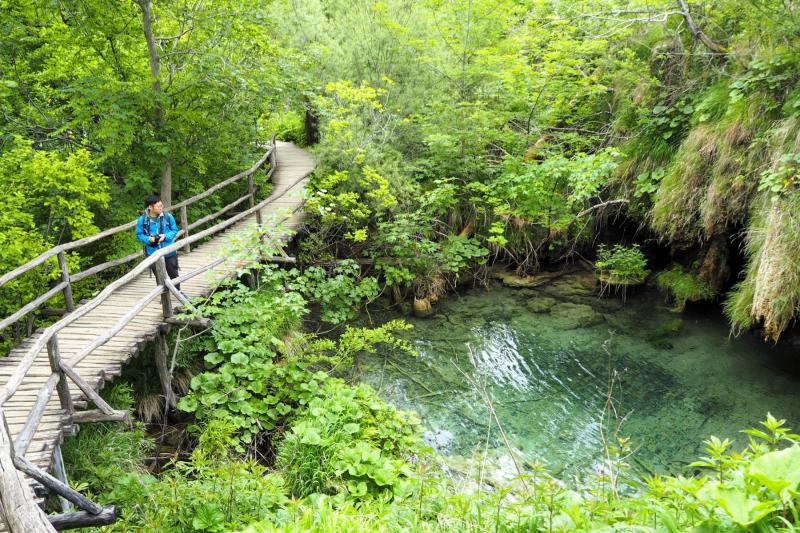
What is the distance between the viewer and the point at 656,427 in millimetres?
6719

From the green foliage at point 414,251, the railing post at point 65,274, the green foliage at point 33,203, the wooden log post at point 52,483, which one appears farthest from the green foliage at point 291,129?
the wooden log post at point 52,483

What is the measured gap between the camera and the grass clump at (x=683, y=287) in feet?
30.3

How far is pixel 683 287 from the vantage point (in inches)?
370

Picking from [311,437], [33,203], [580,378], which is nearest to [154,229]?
[33,203]

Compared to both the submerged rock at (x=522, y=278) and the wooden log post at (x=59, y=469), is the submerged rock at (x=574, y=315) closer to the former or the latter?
the submerged rock at (x=522, y=278)

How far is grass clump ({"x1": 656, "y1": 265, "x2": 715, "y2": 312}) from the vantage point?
924cm

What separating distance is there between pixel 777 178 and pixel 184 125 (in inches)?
368

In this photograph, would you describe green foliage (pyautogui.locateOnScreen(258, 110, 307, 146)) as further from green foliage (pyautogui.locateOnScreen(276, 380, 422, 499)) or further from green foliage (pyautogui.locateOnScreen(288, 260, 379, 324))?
green foliage (pyautogui.locateOnScreen(276, 380, 422, 499))

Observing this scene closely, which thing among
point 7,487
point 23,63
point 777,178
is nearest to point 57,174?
point 23,63

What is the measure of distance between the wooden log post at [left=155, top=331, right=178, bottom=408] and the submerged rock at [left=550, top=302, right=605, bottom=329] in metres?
6.97

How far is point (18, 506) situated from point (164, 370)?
4784 millimetres

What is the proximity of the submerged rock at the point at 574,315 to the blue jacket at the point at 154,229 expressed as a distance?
23.7 feet

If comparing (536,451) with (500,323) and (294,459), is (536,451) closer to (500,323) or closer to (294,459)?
(294,459)

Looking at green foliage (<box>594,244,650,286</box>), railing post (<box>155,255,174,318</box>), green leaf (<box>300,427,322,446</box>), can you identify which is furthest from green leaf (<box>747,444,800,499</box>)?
green foliage (<box>594,244,650,286</box>)
